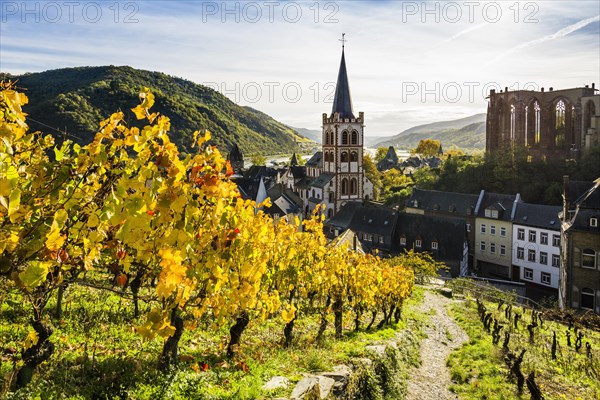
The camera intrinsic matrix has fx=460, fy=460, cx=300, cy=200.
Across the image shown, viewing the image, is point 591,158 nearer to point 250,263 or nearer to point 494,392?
point 494,392

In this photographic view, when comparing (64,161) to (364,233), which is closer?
(64,161)

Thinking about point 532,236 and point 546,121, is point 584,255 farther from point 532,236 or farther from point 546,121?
point 546,121

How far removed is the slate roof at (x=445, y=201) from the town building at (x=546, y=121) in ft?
53.8

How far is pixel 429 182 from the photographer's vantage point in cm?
6525

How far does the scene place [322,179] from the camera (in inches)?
2726

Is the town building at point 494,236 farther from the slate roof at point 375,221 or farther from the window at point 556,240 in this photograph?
the slate roof at point 375,221

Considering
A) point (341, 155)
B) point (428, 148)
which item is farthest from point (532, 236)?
point (428, 148)

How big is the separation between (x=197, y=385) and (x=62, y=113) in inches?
3281

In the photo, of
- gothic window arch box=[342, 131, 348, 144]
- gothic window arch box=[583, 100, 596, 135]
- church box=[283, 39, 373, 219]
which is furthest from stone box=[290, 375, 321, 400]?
gothic window arch box=[583, 100, 596, 135]

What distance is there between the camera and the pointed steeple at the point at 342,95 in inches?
2714

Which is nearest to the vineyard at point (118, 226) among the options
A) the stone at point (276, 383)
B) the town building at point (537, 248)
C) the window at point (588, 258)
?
the stone at point (276, 383)

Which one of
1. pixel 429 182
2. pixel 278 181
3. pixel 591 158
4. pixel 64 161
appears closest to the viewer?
pixel 64 161

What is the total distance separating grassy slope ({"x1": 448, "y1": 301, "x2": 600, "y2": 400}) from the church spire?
51179 mm

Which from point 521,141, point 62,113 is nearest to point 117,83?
point 62,113
